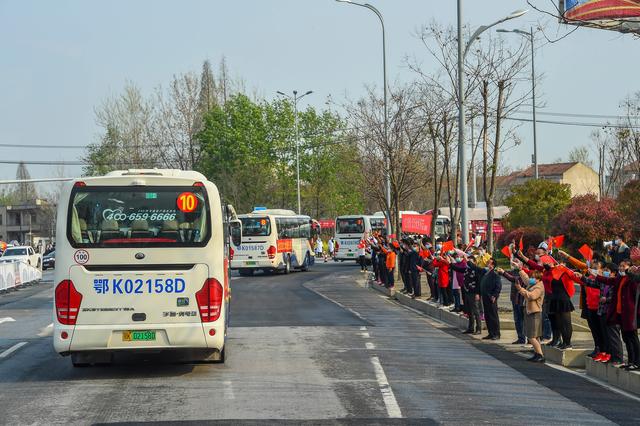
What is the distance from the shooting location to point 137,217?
13.3 meters

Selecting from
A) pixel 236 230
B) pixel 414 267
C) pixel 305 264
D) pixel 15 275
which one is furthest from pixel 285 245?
pixel 236 230

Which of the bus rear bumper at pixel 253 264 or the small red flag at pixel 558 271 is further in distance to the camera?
the bus rear bumper at pixel 253 264

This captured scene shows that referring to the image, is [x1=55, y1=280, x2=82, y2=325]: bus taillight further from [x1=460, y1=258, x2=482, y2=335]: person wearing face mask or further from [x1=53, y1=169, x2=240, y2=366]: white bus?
[x1=460, y1=258, x2=482, y2=335]: person wearing face mask

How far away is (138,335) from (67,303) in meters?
1.03

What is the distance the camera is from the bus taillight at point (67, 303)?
12.9 metres

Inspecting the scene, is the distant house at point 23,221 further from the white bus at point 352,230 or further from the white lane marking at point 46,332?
the white lane marking at point 46,332

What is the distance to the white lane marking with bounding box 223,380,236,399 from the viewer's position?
11547 millimetres

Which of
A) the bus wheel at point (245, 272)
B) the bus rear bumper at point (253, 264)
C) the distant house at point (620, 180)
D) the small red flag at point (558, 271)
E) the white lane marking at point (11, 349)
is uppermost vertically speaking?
the distant house at point (620, 180)

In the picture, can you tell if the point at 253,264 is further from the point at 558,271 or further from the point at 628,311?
the point at 628,311

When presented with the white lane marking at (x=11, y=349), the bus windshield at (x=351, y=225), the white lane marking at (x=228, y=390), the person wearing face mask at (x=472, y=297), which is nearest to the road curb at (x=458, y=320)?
the person wearing face mask at (x=472, y=297)

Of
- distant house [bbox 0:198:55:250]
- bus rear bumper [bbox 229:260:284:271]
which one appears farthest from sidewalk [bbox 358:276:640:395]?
distant house [bbox 0:198:55:250]

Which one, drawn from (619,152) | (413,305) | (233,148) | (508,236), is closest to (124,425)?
(413,305)

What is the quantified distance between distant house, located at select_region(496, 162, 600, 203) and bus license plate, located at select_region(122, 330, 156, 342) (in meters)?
89.6

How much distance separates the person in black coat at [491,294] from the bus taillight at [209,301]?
663cm
